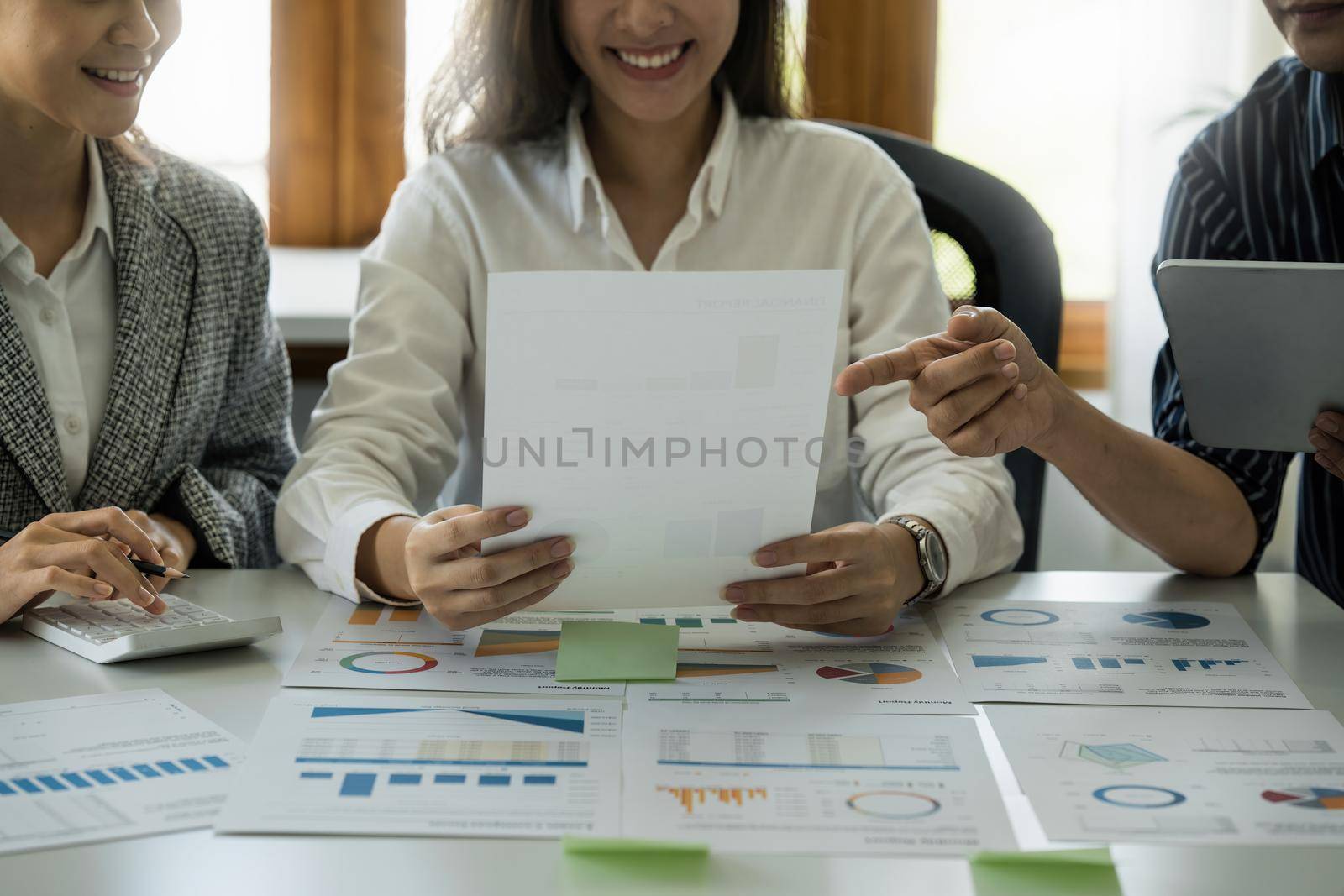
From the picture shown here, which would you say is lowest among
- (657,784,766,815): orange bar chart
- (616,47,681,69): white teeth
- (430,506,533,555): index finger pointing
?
(657,784,766,815): orange bar chart

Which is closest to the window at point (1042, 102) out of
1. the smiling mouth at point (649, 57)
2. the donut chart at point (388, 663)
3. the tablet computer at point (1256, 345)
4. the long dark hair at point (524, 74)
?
the long dark hair at point (524, 74)

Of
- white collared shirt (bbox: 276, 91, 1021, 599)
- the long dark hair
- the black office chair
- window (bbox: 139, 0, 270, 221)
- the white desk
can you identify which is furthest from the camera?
window (bbox: 139, 0, 270, 221)

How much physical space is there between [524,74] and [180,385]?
48cm

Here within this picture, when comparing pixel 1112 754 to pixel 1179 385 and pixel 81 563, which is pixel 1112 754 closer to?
pixel 1179 385

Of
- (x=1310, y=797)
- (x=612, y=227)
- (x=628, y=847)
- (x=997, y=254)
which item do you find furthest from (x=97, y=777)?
(x=997, y=254)

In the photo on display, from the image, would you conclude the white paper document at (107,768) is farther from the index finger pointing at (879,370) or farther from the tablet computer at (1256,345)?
the tablet computer at (1256,345)

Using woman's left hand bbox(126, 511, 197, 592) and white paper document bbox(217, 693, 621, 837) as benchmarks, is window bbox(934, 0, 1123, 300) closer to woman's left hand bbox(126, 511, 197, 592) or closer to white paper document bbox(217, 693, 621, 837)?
woman's left hand bbox(126, 511, 197, 592)

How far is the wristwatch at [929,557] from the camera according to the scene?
1.05m

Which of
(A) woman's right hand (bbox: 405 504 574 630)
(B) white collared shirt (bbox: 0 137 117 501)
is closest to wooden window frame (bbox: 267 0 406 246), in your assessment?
(B) white collared shirt (bbox: 0 137 117 501)

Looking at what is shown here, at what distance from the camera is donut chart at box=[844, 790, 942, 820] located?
706 millimetres

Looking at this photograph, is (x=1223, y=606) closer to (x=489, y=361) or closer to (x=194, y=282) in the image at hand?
(x=489, y=361)

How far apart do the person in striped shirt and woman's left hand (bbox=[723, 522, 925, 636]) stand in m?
0.10

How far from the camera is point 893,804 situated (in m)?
0.72

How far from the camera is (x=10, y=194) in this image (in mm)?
1251
